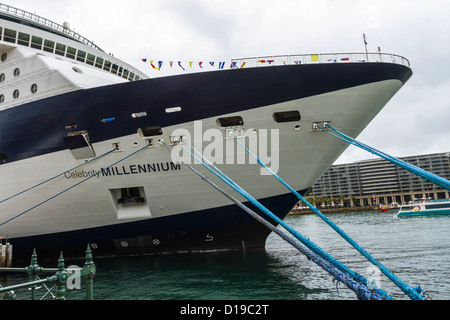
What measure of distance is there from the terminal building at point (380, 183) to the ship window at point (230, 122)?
105385mm

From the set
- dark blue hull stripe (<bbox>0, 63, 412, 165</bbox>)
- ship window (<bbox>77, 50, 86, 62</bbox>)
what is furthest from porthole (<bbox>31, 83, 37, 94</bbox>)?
ship window (<bbox>77, 50, 86, 62</bbox>)

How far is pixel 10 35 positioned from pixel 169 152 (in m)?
10.6

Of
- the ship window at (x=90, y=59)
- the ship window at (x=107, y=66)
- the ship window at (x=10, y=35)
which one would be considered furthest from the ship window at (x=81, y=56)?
the ship window at (x=10, y=35)

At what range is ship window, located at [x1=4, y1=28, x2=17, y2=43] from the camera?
14336 millimetres

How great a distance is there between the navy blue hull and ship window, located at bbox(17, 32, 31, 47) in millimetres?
9211

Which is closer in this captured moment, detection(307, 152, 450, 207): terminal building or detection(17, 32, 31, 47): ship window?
detection(17, 32, 31, 47): ship window

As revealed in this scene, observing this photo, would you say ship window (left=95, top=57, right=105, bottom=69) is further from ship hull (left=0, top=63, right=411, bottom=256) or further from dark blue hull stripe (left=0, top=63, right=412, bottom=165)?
dark blue hull stripe (left=0, top=63, right=412, bottom=165)

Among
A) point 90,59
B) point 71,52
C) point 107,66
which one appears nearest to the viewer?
point 71,52

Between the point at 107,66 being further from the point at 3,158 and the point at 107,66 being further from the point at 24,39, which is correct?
the point at 3,158

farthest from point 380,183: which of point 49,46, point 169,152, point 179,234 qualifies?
point 49,46

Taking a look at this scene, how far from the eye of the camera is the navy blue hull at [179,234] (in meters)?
11.4

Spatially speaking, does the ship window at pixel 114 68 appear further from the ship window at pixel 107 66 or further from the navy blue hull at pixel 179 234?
the navy blue hull at pixel 179 234

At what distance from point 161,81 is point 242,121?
9.96 ft

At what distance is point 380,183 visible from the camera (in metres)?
116
